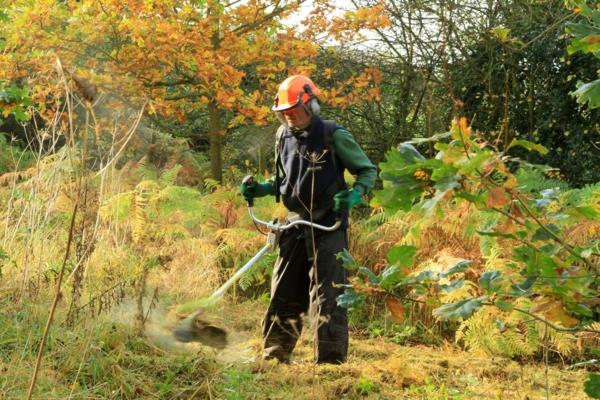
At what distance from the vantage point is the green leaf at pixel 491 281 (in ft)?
6.40

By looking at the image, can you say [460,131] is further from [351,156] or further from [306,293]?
[306,293]

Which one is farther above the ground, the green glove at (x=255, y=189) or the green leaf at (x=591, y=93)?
the green leaf at (x=591, y=93)

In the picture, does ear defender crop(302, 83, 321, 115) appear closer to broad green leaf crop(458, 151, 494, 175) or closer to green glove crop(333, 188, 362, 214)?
green glove crop(333, 188, 362, 214)

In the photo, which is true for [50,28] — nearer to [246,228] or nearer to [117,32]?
[117,32]

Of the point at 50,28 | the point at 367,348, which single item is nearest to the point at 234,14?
the point at 50,28

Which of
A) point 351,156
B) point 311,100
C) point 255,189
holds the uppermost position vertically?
point 311,100

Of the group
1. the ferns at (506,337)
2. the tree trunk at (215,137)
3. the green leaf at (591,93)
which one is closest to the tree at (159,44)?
the tree trunk at (215,137)

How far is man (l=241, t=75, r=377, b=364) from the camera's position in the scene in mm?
4711

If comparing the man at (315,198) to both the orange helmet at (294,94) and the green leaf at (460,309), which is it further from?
the green leaf at (460,309)

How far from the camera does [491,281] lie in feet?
6.55

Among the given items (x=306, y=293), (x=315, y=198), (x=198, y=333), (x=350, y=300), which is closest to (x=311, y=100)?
(x=315, y=198)

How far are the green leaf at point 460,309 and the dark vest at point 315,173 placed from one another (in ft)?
9.32

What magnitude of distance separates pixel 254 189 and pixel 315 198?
0.63 meters

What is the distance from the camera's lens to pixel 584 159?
28.7ft
